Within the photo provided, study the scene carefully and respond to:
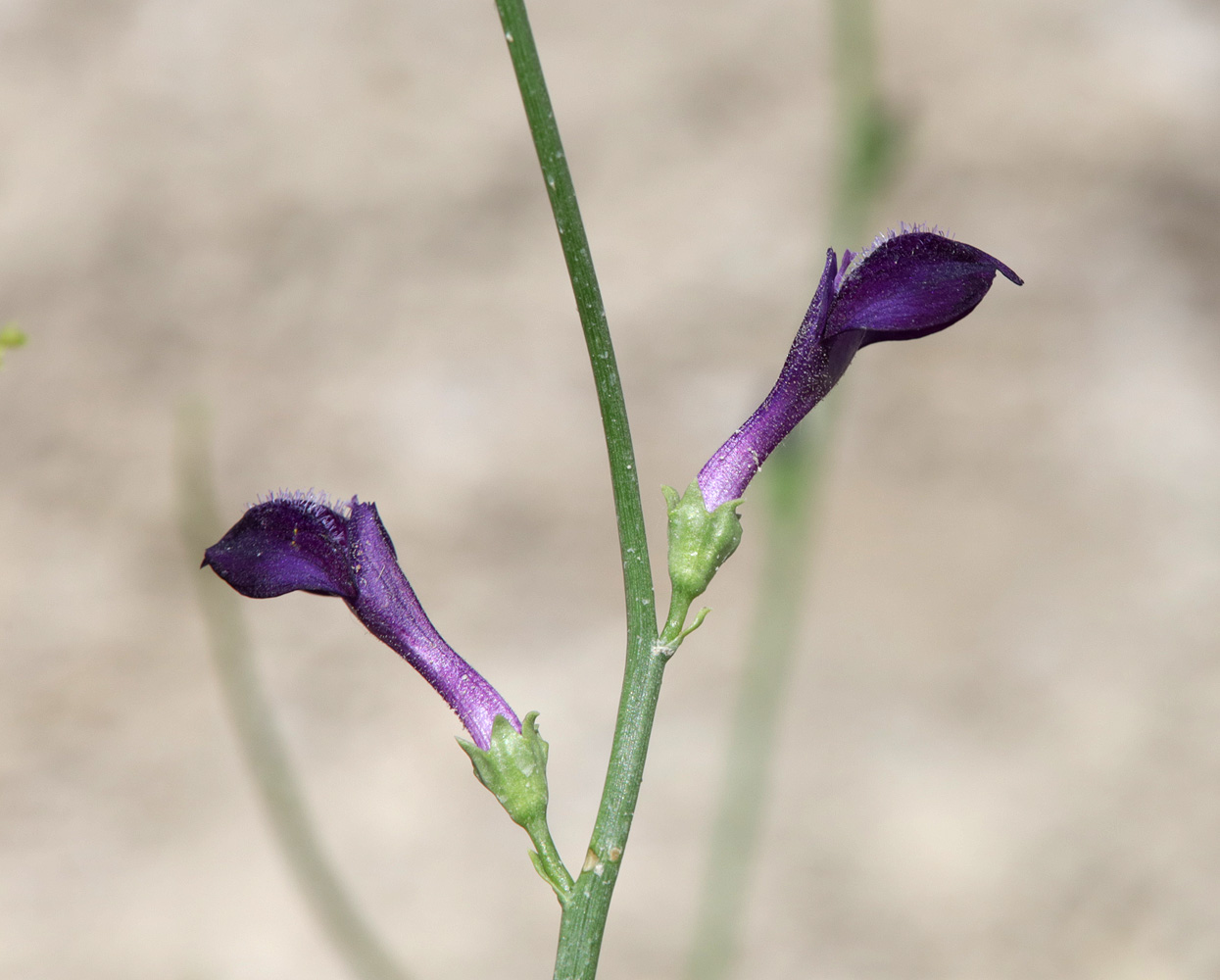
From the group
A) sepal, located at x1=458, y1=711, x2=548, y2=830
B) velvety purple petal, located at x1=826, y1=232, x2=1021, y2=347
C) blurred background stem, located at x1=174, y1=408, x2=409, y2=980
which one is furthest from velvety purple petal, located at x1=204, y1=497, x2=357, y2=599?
blurred background stem, located at x1=174, y1=408, x2=409, y2=980

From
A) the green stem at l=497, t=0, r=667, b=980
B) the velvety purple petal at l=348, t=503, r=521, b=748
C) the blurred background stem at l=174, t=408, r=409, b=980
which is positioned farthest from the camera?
the blurred background stem at l=174, t=408, r=409, b=980

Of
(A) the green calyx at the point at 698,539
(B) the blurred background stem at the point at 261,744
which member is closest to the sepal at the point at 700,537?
(A) the green calyx at the point at 698,539

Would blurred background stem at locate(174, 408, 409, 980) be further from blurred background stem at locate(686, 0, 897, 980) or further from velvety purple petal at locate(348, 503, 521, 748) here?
velvety purple petal at locate(348, 503, 521, 748)

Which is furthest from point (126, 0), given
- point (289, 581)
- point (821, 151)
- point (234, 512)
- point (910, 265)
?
point (910, 265)

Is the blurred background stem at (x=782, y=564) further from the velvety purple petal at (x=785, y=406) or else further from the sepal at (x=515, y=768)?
the sepal at (x=515, y=768)

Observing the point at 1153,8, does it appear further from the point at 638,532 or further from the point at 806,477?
the point at 638,532
